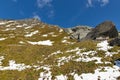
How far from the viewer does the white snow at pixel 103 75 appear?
28730 millimetres

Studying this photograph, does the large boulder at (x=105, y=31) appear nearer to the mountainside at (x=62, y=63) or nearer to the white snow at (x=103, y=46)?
the white snow at (x=103, y=46)

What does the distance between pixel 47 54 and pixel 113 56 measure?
44.3 ft

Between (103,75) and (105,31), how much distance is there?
2910cm

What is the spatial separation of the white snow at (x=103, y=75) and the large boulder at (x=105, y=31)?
2613cm

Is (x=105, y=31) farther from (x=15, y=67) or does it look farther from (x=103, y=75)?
(x=103, y=75)

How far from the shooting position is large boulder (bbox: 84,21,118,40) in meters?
56.6

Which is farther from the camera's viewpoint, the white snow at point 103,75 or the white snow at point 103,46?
the white snow at point 103,46

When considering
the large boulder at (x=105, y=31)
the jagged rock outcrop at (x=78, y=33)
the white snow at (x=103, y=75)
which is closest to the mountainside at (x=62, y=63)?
the white snow at (x=103, y=75)

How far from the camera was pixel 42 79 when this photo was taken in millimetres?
31125

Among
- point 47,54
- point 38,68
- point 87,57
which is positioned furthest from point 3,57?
point 87,57

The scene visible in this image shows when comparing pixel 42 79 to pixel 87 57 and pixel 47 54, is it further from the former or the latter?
pixel 47 54

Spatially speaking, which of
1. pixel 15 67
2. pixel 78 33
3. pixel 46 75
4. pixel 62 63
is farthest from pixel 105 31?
pixel 78 33

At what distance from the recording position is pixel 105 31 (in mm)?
56938

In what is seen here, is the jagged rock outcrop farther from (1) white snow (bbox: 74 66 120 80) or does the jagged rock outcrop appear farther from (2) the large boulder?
(1) white snow (bbox: 74 66 120 80)
